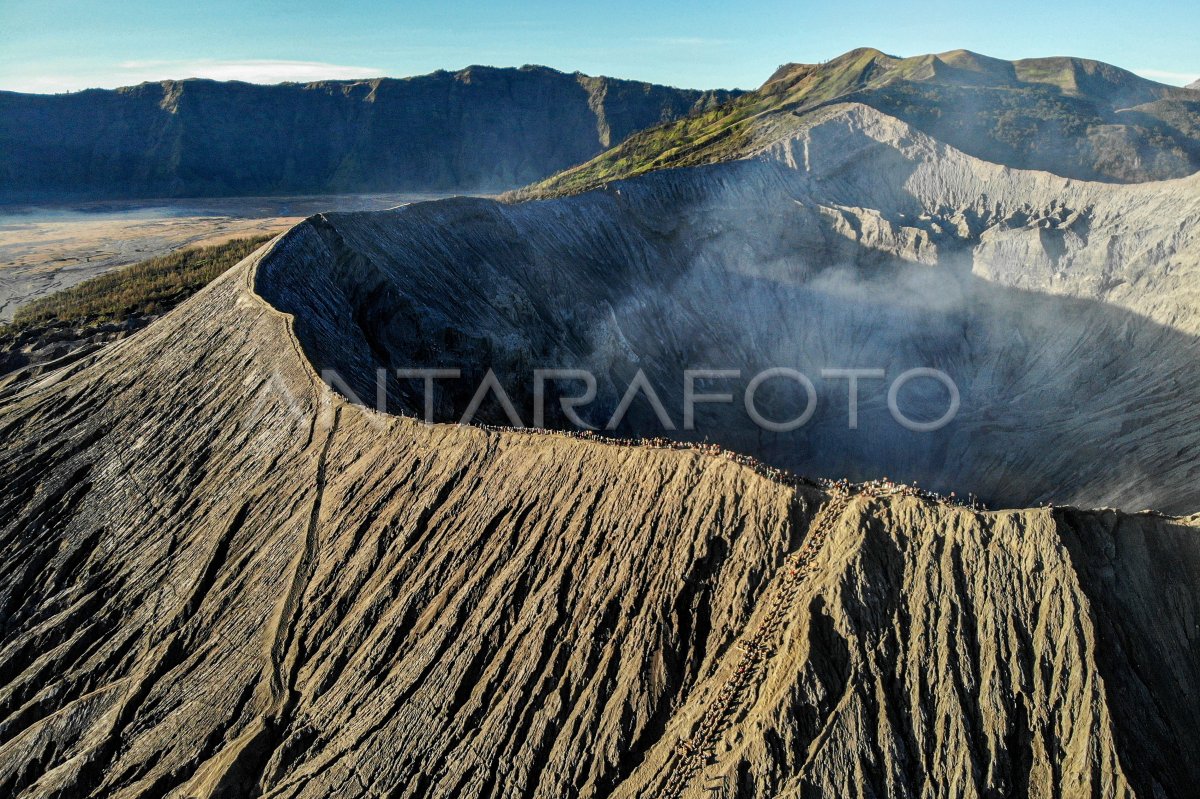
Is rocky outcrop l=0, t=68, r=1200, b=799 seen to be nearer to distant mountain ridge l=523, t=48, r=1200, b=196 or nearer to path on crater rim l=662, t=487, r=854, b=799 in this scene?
path on crater rim l=662, t=487, r=854, b=799

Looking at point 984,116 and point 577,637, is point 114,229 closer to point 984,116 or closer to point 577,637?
point 984,116

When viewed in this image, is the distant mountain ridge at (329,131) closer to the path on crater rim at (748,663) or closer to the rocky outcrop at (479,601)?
the rocky outcrop at (479,601)

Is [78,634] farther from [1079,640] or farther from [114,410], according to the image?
[1079,640]

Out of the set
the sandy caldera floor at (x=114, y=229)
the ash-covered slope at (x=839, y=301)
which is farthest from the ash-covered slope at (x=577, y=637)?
the sandy caldera floor at (x=114, y=229)

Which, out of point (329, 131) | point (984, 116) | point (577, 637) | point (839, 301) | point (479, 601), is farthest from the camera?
point (329, 131)

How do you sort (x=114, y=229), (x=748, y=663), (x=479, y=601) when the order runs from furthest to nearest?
(x=114, y=229) → (x=479, y=601) → (x=748, y=663)

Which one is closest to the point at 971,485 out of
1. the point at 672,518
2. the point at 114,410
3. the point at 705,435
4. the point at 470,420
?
the point at 705,435

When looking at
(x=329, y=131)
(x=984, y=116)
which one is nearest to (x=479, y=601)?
(x=984, y=116)
